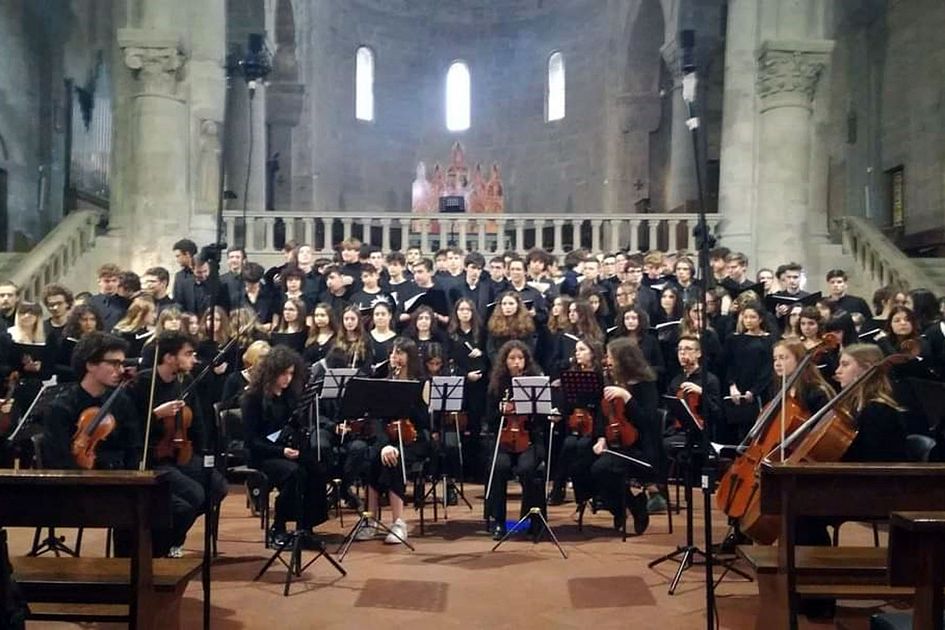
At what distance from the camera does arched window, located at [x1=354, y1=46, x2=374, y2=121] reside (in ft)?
88.6

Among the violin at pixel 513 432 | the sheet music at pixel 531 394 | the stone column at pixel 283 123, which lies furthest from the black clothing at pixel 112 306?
the stone column at pixel 283 123

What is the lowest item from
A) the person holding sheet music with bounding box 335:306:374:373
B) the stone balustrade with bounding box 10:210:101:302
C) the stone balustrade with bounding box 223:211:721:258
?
the person holding sheet music with bounding box 335:306:374:373

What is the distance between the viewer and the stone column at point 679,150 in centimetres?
1836

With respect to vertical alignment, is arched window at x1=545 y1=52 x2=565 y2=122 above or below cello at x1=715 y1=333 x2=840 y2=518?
above

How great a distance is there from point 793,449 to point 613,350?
243 centimetres

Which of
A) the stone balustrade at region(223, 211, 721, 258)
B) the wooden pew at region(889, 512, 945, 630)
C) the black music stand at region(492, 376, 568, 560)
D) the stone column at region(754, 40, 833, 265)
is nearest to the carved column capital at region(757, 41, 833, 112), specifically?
the stone column at region(754, 40, 833, 265)

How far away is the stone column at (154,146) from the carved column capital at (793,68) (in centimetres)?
824

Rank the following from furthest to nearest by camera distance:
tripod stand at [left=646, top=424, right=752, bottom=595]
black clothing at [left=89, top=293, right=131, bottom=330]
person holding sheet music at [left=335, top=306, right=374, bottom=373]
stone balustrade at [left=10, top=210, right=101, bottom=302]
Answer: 1. stone balustrade at [left=10, top=210, right=101, bottom=302]
2. black clothing at [left=89, top=293, right=131, bottom=330]
3. person holding sheet music at [left=335, top=306, right=374, bottom=373]
4. tripod stand at [left=646, top=424, right=752, bottom=595]

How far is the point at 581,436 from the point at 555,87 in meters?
20.2

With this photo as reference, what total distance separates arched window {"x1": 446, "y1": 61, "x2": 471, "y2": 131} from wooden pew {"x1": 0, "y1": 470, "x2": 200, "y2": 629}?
24.6m

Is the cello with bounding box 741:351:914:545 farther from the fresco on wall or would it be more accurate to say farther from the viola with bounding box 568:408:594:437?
the fresco on wall

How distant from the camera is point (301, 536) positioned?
605 cm

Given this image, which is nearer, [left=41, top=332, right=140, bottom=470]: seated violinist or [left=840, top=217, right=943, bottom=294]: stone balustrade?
[left=41, top=332, right=140, bottom=470]: seated violinist

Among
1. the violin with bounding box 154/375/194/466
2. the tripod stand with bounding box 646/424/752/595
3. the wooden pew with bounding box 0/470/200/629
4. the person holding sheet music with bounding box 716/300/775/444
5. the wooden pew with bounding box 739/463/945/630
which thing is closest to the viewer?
the wooden pew with bounding box 0/470/200/629
